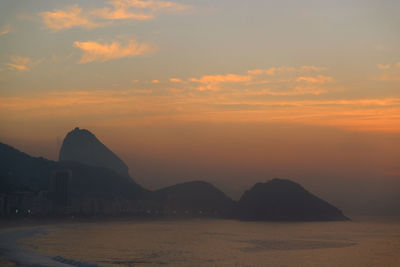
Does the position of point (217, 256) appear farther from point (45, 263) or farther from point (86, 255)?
point (45, 263)

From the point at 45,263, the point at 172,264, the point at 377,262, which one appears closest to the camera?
the point at 45,263

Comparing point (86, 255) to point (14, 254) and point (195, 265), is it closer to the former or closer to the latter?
point (14, 254)

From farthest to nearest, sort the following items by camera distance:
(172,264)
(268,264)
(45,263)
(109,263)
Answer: (268,264) < (172,264) < (109,263) < (45,263)

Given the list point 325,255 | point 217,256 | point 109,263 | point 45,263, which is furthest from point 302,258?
point 45,263

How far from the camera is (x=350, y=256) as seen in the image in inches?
4801

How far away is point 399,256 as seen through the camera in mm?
123750

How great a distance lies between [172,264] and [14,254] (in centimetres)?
2822

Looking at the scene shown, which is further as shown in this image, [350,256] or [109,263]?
[350,256]

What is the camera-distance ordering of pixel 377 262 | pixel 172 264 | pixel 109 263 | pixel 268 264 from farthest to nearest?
pixel 377 262
pixel 268 264
pixel 172 264
pixel 109 263

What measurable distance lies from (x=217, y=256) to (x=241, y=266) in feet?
63.4

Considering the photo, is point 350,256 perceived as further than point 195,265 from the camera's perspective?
Yes

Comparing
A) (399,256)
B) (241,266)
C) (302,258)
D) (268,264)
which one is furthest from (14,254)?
(399,256)

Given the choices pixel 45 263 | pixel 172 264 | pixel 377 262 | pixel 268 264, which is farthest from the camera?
pixel 377 262

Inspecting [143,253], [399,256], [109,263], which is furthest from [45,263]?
[399,256]
